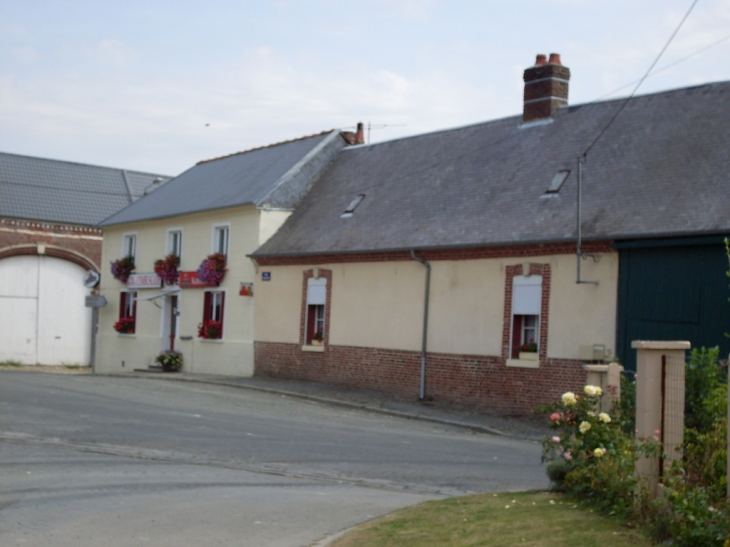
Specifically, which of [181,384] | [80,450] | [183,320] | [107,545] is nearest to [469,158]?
[181,384]

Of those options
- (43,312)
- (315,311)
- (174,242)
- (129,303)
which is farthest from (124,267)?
(315,311)

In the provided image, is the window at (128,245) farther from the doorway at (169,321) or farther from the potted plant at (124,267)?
the doorway at (169,321)

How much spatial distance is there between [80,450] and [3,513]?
4.84 metres

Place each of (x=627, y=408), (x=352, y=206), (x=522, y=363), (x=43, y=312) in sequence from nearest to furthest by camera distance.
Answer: (x=627, y=408) → (x=522, y=363) → (x=352, y=206) → (x=43, y=312)

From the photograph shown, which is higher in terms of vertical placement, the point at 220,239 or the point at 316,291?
the point at 220,239

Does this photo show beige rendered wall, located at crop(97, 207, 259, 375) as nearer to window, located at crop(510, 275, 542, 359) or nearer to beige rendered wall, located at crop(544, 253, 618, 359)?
window, located at crop(510, 275, 542, 359)

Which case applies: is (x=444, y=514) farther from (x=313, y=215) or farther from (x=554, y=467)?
(x=313, y=215)

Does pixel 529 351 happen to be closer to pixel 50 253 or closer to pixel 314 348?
pixel 314 348

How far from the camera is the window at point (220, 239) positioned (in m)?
32.3

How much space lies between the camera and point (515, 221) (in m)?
23.1

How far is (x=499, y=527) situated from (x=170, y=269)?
90.8 feet

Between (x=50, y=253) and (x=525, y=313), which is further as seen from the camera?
(x=50, y=253)

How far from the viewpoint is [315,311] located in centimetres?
2852

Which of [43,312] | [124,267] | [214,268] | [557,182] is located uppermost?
[557,182]
